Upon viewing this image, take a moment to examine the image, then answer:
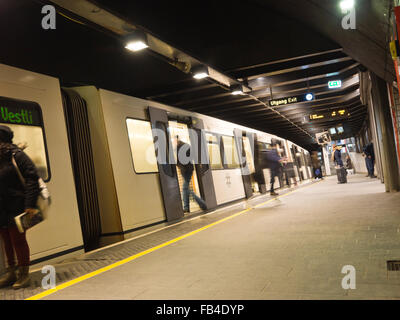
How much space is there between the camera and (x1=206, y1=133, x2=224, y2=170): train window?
1184 centimetres

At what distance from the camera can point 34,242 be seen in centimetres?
536

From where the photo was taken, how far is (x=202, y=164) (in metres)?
10.9

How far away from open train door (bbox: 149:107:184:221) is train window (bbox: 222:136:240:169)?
416 cm

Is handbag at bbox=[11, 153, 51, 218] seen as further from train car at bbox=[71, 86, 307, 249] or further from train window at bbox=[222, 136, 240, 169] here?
train window at bbox=[222, 136, 240, 169]

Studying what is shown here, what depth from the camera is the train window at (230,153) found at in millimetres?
13254

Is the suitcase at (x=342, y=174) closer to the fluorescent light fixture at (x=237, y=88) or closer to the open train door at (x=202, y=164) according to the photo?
the fluorescent light fixture at (x=237, y=88)

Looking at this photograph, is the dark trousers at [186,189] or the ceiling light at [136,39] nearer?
the ceiling light at [136,39]

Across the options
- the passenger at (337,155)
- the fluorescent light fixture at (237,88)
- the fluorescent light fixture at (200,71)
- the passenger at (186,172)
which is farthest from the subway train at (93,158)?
the passenger at (337,155)

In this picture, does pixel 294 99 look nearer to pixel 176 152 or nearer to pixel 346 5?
pixel 176 152

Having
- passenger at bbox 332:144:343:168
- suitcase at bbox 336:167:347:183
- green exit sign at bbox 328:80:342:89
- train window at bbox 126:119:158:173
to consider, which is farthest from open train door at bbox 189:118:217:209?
suitcase at bbox 336:167:347:183

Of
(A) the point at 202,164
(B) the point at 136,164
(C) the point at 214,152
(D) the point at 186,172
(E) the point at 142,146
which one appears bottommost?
(D) the point at 186,172

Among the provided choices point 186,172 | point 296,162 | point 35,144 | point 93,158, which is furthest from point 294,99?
point 296,162

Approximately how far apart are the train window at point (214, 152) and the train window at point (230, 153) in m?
0.68

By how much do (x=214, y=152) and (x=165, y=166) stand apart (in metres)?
3.45
